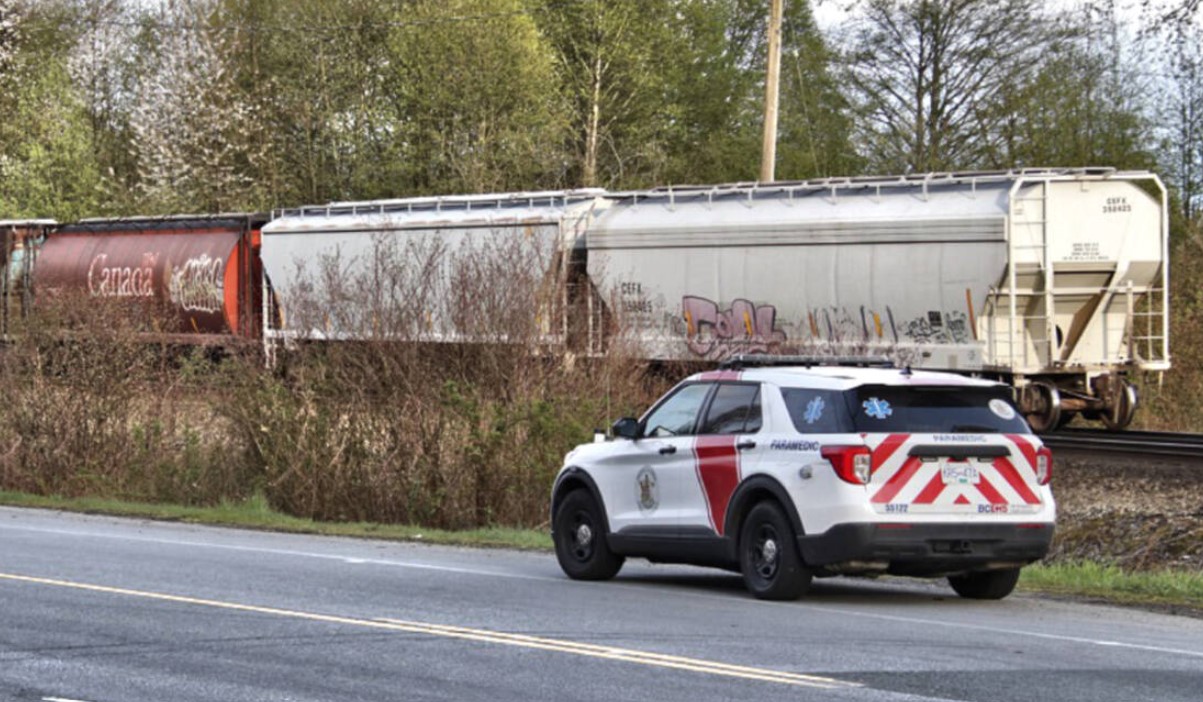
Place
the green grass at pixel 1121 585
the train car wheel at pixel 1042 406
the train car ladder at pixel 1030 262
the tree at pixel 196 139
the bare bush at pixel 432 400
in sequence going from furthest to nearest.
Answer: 1. the tree at pixel 196 139
2. the train car wheel at pixel 1042 406
3. the train car ladder at pixel 1030 262
4. the bare bush at pixel 432 400
5. the green grass at pixel 1121 585

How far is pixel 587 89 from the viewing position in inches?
2315

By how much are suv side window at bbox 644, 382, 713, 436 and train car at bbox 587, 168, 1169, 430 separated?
1215 cm

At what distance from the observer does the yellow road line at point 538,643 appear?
9.57m

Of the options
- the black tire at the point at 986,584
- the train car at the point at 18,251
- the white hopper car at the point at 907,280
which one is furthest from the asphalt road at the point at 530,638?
the train car at the point at 18,251

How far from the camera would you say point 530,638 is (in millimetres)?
11031

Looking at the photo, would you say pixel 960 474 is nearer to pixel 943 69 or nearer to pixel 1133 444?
pixel 1133 444

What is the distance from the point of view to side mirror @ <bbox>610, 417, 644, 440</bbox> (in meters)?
14.4

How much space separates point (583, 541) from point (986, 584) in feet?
10.7

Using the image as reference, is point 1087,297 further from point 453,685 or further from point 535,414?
point 453,685

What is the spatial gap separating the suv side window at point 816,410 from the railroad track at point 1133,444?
1008 cm

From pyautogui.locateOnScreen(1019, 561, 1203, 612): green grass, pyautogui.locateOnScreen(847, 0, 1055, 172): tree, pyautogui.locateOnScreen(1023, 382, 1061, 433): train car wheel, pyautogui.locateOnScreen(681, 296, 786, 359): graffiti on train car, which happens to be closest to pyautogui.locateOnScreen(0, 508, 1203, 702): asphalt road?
pyautogui.locateOnScreen(1019, 561, 1203, 612): green grass

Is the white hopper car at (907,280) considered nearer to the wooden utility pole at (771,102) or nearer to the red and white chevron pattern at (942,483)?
the wooden utility pole at (771,102)

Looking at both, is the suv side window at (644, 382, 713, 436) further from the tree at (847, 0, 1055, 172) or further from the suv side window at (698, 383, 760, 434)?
the tree at (847, 0, 1055, 172)

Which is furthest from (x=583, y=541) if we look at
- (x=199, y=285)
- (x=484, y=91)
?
(x=484, y=91)
